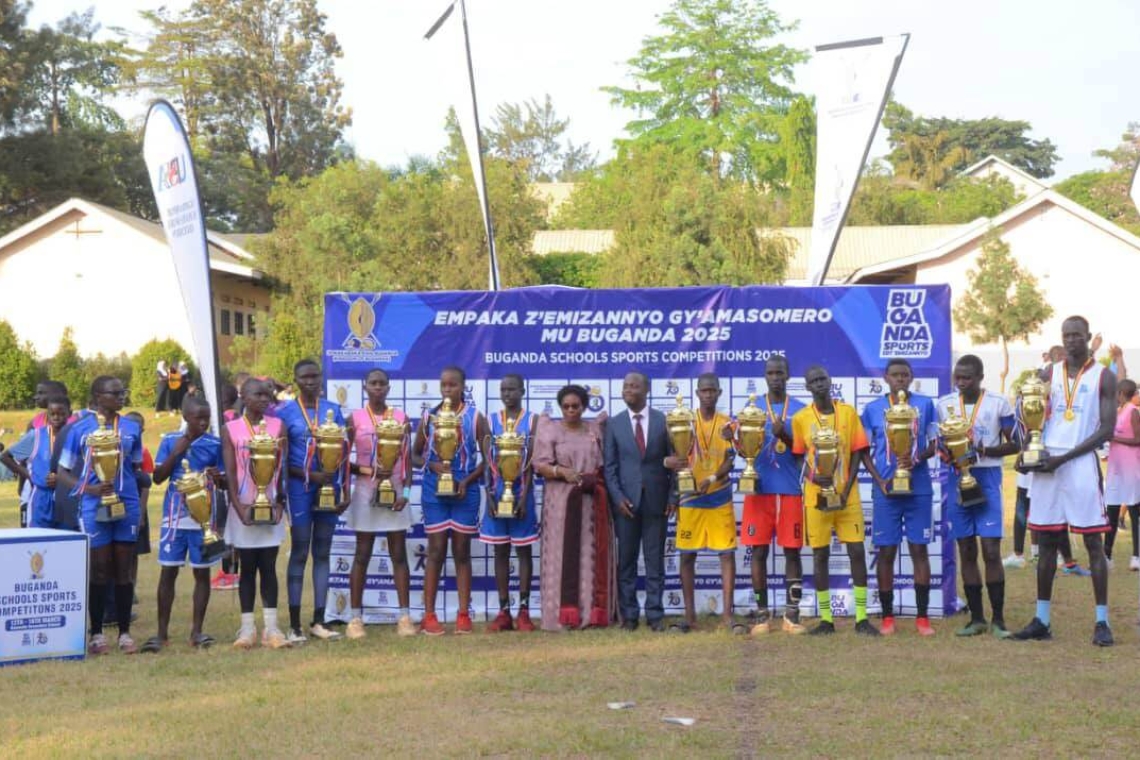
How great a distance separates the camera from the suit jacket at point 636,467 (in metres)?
10.9

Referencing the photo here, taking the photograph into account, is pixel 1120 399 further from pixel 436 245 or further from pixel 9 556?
pixel 436 245

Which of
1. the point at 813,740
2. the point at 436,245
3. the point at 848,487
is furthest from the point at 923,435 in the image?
the point at 436,245

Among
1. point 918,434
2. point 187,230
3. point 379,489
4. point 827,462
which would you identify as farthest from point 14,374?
point 918,434

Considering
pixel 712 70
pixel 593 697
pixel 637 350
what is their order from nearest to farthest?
pixel 593 697 < pixel 637 350 < pixel 712 70

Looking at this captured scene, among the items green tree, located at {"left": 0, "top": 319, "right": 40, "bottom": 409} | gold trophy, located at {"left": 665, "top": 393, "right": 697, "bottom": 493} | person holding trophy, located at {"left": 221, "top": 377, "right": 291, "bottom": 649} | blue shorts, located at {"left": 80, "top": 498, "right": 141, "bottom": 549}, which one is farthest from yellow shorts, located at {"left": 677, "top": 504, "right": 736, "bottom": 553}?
green tree, located at {"left": 0, "top": 319, "right": 40, "bottom": 409}

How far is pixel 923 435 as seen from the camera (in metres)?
10.4

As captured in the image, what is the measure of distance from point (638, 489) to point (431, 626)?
6.36 ft

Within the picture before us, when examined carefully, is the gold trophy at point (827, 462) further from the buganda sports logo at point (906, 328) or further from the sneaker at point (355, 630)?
the sneaker at point (355, 630)

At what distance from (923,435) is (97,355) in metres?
35.0

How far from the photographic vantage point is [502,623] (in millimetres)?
11164

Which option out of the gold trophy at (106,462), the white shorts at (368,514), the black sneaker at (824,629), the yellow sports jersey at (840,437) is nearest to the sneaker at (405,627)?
the white shorts at (368,514)

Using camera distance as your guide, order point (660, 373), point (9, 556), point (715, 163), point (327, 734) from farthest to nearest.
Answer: point (715, 163)
point (660, 373)
point (9, 556)
point (327, 734)

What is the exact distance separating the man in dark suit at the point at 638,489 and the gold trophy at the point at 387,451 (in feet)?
5.33

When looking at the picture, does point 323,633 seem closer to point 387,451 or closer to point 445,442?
point 387,451
